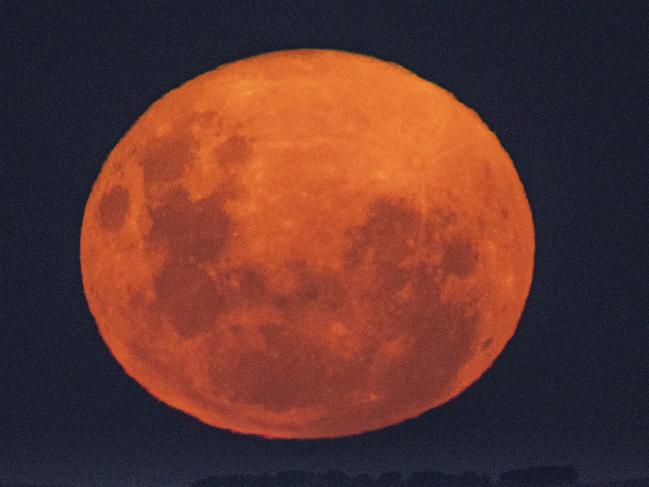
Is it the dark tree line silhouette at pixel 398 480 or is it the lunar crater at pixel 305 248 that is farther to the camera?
the dark tree line silhouette at pixel 398 480

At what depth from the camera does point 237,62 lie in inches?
329

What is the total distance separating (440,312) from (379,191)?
46.3 inches

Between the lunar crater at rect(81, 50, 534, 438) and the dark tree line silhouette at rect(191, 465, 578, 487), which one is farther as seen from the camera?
the dark tree line silhouette at rect(191, 465, 578, 487)

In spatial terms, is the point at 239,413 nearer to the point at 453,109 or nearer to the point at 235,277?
the point at 235,277

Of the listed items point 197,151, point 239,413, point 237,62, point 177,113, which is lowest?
point 239,413

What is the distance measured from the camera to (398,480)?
9.61 m

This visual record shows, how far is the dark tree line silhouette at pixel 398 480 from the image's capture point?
30.7 ft

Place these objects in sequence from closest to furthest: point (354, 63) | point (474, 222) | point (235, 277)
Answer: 1. point (235, 277)
2. point (474, 222)
3. point (354, 63)

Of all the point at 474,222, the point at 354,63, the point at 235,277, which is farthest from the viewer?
the point at 354,63

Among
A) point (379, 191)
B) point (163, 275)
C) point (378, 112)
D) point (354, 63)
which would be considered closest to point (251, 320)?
point (163, 275)

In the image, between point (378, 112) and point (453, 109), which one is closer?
point (378, 112)

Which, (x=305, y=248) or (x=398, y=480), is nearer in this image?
(x=305, y=248)

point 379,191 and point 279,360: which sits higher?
point 379,191

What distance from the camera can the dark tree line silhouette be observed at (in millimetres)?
9367
